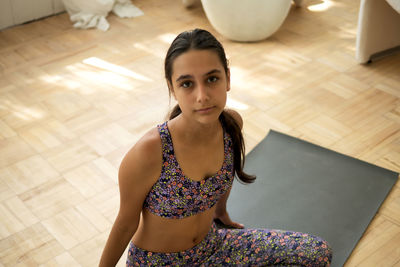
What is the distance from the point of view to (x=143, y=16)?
341 cm

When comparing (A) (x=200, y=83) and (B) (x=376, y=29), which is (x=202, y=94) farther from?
(B) (x=376, y=29)

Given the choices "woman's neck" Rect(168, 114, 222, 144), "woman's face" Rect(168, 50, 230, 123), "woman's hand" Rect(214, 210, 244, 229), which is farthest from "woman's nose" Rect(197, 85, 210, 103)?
"woman's hand" Rect(214, 210, 244, 229)

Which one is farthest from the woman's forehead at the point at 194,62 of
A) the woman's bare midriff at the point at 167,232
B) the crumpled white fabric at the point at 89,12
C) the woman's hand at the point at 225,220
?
the crumpled white fabric at the point at 89,12

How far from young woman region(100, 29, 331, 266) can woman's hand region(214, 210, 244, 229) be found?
0.22 m

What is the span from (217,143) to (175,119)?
0.44ft

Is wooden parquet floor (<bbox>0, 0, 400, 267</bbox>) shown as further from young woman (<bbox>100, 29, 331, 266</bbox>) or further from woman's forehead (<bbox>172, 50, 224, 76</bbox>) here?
woman's forehead (<bbox>172, 50, 224, 76</bbox>)

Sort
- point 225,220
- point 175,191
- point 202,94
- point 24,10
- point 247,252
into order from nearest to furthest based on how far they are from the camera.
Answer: point 202,94, point 175,191, point 247,252, point 225,220, point 24,10

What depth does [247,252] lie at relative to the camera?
1.40 m

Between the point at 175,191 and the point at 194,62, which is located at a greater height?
the point at 194,62

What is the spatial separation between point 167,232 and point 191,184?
0.14 m

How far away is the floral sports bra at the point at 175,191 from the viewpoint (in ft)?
4.14

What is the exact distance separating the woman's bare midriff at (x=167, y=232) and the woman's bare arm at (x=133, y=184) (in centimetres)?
4

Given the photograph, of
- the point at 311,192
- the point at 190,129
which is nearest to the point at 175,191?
the point at 190,129

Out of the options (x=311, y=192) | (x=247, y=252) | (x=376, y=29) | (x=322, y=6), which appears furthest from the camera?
(x=322, y=6)
